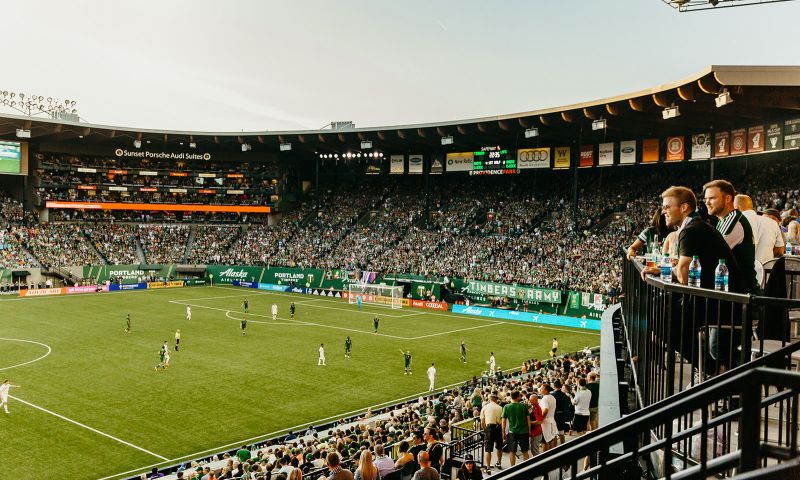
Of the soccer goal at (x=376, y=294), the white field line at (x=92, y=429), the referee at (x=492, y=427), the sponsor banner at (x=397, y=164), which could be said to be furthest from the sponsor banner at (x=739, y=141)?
the white field line at (x=92, y=429)

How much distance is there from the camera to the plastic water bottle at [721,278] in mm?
5543

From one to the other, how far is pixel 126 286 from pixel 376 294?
29.5 metres

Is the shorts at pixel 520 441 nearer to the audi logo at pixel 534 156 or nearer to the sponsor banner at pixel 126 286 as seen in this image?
the audi logo at pixel 534 156

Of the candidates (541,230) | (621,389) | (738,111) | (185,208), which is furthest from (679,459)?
(185,208)

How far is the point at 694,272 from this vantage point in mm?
5781

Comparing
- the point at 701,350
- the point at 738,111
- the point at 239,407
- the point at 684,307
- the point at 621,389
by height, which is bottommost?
the point at 239,407

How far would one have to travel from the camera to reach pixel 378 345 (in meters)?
40.3

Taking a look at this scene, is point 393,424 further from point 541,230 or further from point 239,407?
point 541,230

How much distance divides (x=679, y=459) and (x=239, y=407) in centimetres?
2414

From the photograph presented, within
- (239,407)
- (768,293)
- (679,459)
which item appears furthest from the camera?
(239,407)

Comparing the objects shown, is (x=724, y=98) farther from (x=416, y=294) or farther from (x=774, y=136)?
(x=416, y=294)

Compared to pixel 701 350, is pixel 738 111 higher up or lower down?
higher up

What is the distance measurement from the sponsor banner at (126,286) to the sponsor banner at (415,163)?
3292cm

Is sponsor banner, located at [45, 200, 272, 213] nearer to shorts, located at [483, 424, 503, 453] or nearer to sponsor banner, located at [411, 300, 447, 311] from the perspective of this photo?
sponsor banner, located at [411, 300, 447, 311]
